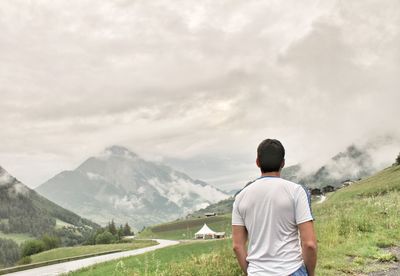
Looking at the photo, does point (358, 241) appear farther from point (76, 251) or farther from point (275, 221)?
point (76, 251)

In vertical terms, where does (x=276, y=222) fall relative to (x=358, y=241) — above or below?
above

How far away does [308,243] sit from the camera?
5.48m

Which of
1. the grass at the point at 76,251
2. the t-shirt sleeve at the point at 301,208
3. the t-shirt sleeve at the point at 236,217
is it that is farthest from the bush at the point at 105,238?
the t-shirt sleeve at the point at 301,208

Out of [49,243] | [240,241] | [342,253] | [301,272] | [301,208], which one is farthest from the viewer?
[49,243]

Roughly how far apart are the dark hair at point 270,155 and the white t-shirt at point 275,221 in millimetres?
153

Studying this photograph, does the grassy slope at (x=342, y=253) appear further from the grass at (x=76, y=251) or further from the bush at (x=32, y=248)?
the bush at (x=32, y=248)

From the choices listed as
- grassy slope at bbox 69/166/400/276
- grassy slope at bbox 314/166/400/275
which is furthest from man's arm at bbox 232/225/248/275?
grassy slope at bbox 314/166/400/275

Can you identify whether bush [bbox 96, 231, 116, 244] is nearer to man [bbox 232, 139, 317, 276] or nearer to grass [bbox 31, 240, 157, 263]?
grass [bbox 31, 240, 157, 263]

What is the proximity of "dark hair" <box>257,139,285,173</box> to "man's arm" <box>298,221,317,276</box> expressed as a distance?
727 millimetres

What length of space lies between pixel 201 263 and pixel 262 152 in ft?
37.7

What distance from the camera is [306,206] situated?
17.8ft

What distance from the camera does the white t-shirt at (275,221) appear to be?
5.43 metres

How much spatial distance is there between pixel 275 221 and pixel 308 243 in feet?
1.44

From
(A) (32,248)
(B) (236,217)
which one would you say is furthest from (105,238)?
(B) (236,217)
